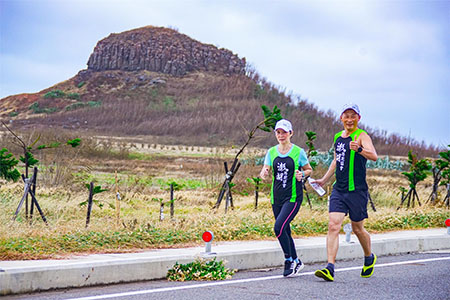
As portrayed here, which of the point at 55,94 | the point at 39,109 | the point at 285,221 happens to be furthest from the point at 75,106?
the point at 285,221

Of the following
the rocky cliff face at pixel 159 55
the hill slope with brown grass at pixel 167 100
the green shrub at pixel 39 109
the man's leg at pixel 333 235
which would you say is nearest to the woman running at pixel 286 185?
the man's leg at pixel 333 235

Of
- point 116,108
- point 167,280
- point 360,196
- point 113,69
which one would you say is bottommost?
point 167,280

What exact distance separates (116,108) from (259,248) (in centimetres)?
9354

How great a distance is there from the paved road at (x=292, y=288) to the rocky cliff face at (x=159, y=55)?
118764 mm

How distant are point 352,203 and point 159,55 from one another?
124 meters

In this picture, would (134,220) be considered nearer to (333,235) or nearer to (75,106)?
(333,235)

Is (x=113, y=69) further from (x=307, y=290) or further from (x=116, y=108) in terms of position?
(x=307, y=290)

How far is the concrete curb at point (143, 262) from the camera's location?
730cm

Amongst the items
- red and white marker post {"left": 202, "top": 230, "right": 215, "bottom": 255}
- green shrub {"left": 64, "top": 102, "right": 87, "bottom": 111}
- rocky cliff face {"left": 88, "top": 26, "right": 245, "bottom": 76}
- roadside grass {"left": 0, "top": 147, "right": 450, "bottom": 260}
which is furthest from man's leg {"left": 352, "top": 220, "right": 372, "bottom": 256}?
rocky cliff face {"left": 88, "top": 26, "right": 245, "bottom": 76}

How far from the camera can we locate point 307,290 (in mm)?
7746

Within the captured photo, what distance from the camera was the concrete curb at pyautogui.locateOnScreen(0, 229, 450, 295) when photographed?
730 cm

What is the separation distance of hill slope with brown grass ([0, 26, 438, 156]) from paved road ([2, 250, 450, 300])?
2274 inches

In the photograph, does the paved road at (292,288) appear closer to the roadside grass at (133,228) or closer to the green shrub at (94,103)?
the roadside grass at (133,228)

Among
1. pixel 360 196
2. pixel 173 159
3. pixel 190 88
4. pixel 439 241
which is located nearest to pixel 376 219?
pixel 439 241
